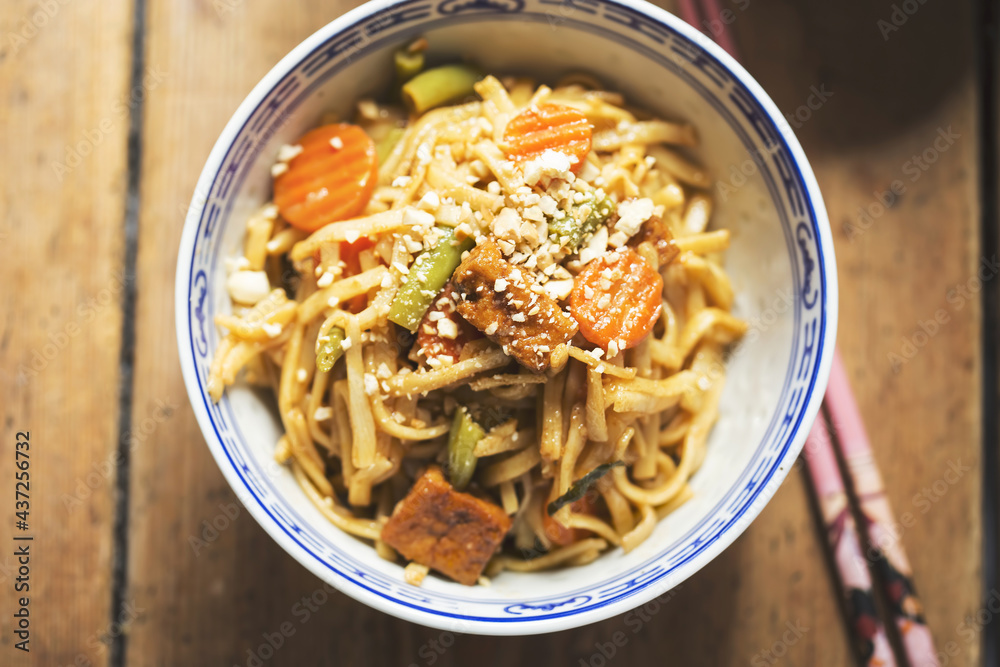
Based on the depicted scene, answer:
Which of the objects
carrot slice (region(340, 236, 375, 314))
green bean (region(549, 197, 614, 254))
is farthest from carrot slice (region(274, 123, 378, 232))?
green bean (region(549, 197, 614, 254))

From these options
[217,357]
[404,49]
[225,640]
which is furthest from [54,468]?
[404,49]

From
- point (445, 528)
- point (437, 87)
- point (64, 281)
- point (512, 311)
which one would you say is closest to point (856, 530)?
point (445, 528)

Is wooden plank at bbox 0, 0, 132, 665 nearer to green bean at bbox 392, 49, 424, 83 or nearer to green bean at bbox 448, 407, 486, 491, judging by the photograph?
green bean at bbox 392, 49, 424, 83

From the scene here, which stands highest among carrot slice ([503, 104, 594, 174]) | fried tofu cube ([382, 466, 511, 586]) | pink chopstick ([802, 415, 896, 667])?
carrot slice ([503, 104, 594, 174])

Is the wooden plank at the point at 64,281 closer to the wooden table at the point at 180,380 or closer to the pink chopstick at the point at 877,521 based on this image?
the wooden table at the point at 180,380

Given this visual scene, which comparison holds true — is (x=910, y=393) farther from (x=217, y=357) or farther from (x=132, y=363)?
(x=132, y=363)

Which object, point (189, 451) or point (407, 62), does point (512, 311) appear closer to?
point (407, 62)

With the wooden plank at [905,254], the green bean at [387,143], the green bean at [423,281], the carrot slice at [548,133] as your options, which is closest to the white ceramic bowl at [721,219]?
the green bean at [387,143]
